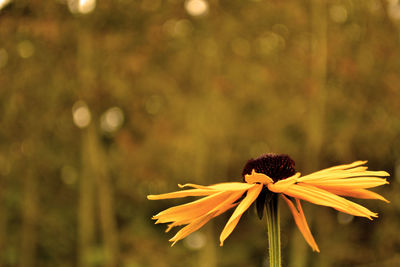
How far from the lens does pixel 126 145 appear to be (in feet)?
7.23

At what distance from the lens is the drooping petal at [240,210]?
535 mm

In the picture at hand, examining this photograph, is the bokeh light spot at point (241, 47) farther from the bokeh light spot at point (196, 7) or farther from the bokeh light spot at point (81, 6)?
the bokeh light spot at point (81, 6)

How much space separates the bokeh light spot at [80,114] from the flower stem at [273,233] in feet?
4.91

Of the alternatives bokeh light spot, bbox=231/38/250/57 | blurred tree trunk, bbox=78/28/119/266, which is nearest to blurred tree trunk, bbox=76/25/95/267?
blurred tree trunk, bbox=78/28/119/266

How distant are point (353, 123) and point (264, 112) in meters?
0.53

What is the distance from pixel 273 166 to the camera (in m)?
0.81

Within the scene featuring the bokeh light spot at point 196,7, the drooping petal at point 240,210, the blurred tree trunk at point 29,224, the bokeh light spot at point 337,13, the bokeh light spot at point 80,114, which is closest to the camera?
the drooping petal at point 240,210

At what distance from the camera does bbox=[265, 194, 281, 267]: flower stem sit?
0.56 m

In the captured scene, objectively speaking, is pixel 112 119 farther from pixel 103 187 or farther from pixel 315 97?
pixel 315 97

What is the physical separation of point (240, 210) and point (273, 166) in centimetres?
27

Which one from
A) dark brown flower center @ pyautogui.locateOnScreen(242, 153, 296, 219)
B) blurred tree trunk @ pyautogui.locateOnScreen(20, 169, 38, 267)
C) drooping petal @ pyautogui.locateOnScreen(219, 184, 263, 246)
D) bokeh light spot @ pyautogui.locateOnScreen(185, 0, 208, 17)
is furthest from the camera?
bokeh light spot @ pyautogui.locateOnScreen(185, 0, 208, 17)

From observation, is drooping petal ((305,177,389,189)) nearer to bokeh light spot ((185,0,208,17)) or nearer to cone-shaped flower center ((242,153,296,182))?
cone-shaped flower center ((242,153,296,182))

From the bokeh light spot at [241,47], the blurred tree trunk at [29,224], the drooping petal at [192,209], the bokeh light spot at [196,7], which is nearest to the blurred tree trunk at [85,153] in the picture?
the blurred tree trunk at [29,224]

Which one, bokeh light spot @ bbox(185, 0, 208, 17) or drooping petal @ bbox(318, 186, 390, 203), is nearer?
drooping petal @ bbox(318, 186, 390, 203)
